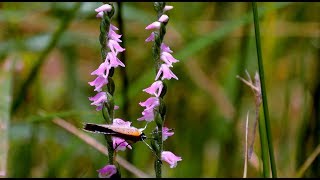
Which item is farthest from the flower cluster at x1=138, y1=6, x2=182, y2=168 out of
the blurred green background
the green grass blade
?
the blurred green background

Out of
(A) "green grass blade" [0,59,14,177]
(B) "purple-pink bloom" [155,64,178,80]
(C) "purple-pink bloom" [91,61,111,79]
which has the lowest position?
(A) "green grass blade" [0,59,14,177]

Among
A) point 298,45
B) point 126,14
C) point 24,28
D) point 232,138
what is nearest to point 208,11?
point 298,45

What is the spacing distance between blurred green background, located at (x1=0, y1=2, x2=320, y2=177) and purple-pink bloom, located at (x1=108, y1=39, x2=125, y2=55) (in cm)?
44

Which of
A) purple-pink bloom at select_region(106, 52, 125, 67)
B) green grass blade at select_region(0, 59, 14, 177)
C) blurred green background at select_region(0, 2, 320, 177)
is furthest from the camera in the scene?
blurred green background at select_region(0, 2, 320, 177)

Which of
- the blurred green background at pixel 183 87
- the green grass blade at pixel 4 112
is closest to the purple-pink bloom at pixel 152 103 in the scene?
the green grass blade at pixel 4 112

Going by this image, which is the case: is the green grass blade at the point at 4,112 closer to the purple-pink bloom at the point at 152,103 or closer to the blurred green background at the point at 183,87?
the blurred green background at the point at 183,87

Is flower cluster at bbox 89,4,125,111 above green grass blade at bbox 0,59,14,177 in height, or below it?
above

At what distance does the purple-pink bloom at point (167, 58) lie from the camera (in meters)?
0.65

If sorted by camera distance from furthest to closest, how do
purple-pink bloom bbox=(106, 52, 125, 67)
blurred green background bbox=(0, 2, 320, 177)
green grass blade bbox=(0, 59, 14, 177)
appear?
blurred green background bbox=(0, 2, 320, 177), green grass blade bbox=(0, 59, 14, 177), purple-pink bloom bbox=(106, 52, 125, 67)

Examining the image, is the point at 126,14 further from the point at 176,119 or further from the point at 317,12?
the point at 317,12

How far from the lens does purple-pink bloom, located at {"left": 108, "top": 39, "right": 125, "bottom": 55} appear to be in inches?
25.2

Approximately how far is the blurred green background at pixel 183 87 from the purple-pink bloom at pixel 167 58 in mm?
454

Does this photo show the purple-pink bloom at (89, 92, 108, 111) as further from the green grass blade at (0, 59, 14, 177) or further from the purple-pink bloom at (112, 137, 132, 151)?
the green grass blade at (0, 59, 14, 177)

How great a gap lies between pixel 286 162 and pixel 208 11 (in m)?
0.73
